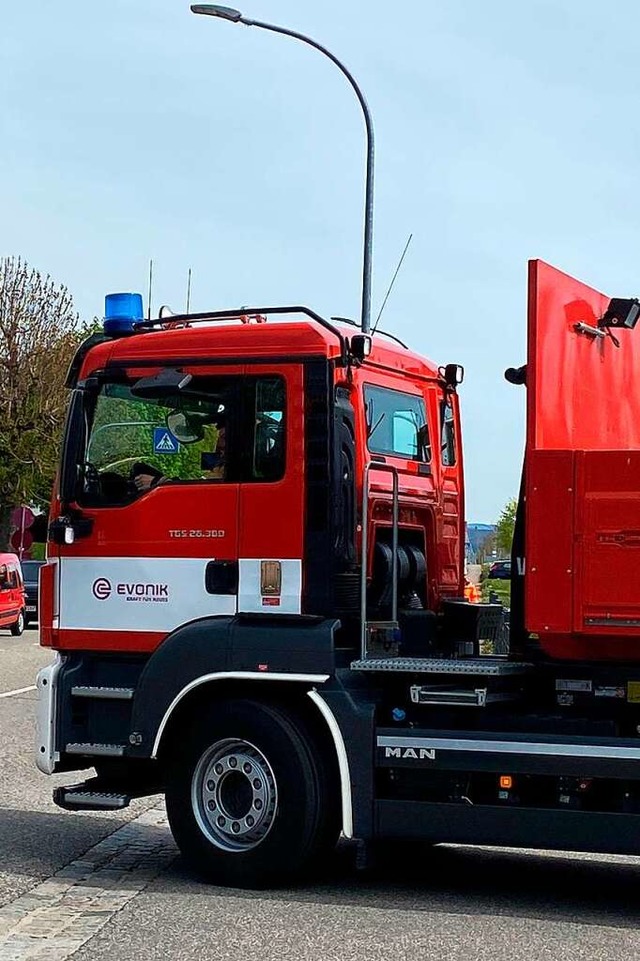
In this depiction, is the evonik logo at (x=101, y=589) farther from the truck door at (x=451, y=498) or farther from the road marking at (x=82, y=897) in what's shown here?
the truck door at (x=451, y=498)

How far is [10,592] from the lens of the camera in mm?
35906

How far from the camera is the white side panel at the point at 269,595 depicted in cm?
870

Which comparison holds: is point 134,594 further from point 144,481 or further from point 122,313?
point 122,313

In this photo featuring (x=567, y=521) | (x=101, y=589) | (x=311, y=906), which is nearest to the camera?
(x=567, y=521)

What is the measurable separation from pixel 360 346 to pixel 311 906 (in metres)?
2.92

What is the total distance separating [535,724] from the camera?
27.1 ft

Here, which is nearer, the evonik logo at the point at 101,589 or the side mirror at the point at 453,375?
the evonik logo at the point at 101,589

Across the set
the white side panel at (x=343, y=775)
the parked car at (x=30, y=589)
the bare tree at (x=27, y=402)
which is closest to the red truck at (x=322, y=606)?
the white side panel at (x=343, y=775)

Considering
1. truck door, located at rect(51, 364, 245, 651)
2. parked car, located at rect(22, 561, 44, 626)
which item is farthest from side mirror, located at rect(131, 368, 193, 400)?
parked car, located at rect(22, 561, 44, 626)

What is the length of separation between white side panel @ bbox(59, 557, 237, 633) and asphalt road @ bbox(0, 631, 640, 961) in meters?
1.37

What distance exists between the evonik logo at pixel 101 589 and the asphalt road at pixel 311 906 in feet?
4.92

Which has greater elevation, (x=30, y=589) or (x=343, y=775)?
(x=30, y=589)

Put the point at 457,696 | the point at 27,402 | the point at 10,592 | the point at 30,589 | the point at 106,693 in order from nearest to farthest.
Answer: the point at 457,696
the point at 106,693
the point at 10,592
the point at 30,589
the point at 27,402

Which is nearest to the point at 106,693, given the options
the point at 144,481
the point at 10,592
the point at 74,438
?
the point at 144,481
